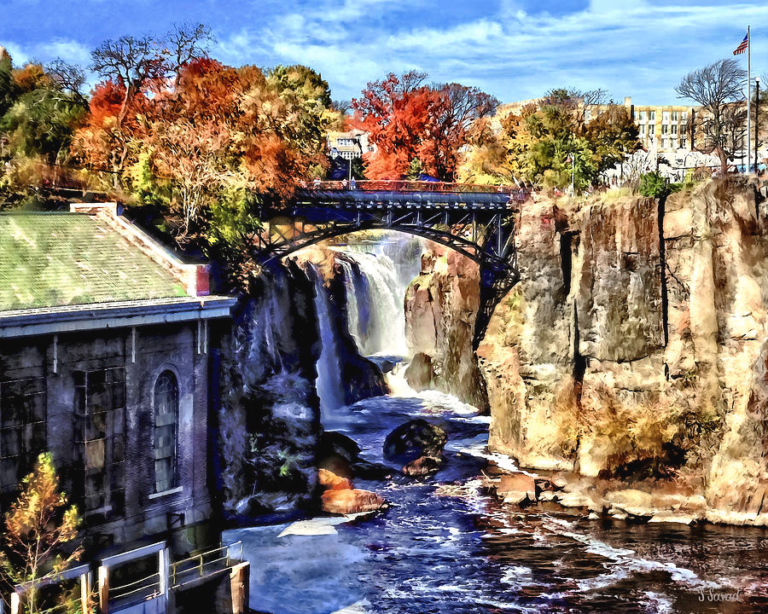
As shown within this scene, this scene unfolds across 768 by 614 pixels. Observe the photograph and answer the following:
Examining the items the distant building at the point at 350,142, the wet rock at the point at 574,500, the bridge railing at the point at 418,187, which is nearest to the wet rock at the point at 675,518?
the wet rock at the point at 574,500

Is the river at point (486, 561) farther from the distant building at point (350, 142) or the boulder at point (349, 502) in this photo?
the distant building at point (350, 142)

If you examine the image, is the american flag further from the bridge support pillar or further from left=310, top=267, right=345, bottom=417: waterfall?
left=310, top=267, right=345, bottom=417: waterfall

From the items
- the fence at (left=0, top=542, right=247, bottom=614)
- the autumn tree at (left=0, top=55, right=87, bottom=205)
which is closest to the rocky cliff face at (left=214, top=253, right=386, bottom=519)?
the autumn tree at (left=0, top=55, right=87, bottom=205)

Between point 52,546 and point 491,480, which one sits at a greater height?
point 52,546

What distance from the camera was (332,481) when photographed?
136ft

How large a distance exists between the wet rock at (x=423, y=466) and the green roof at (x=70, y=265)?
2082 centimetres

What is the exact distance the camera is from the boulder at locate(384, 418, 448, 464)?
160 feet

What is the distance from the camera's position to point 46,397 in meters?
23.5

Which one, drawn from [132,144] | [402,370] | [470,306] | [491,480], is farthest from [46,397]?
[402,370]

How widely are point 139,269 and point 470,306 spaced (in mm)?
34385

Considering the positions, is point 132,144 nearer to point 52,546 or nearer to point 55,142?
point 55,142

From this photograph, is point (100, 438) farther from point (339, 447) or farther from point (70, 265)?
point (339, 447)

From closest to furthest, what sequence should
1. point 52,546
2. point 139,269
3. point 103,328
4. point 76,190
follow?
point 52,546 → point 103,328 → point 139,269 → point 76,190

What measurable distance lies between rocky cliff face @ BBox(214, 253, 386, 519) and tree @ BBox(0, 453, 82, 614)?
49.6 ft
